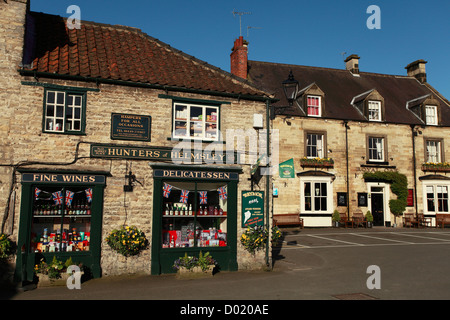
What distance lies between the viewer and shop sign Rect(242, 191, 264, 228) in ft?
40.8

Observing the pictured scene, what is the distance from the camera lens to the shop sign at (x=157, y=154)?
11352 mm

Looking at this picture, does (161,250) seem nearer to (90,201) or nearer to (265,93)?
(90,201)

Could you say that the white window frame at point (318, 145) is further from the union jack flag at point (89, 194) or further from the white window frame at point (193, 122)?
the union jack flag at point (89, 194)

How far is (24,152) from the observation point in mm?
10742

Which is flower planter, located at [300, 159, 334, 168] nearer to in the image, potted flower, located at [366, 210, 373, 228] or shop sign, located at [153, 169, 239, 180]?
potted flower, located at [366, 210, 373, 228]

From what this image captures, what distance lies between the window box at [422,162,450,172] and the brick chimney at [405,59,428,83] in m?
8.66

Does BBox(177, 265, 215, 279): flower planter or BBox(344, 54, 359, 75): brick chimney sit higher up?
BBox(344, 54, 359, 75): brick chimney

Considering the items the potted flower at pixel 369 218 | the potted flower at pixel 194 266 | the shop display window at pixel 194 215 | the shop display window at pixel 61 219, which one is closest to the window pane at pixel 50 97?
the shop display window at pixel 61 219

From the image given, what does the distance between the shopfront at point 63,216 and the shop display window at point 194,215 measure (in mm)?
1984

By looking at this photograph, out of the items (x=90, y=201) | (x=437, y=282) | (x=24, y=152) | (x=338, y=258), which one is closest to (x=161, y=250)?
(x=90, y=201)

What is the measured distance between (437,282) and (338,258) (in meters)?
4.28

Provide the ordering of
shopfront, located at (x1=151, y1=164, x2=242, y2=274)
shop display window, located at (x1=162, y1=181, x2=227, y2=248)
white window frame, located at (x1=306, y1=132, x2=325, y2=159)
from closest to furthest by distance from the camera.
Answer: shopfront, located at (x1=151, y1=164, x2=242, y2=274), shop display window, located at (x1=162, y1=181, x2=227, y2=248), white window frame, located at (x1=306, y1=132, x2=325, y2=159)

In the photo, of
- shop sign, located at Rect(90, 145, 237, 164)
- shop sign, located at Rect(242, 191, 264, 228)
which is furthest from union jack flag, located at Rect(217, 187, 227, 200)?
shop sign, located at Rect(90, 145, 237, 164)

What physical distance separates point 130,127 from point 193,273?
15.3 ft
